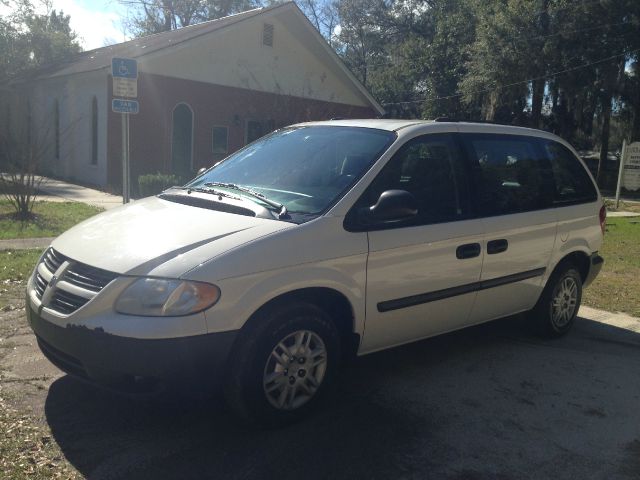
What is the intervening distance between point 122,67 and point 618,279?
7143 mm

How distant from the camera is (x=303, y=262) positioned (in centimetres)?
365

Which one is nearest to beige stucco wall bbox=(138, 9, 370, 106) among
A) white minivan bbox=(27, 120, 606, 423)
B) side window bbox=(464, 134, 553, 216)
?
side window bbox=(464, 134, 553, 216)

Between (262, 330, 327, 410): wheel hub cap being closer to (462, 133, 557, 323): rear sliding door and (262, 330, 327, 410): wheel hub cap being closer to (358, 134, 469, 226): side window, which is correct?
(358, 134, 469, 226): side window

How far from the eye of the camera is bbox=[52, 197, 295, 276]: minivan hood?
336cm

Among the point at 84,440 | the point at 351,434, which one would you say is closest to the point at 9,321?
the point at 84,440

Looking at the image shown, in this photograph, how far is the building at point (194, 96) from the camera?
19078 millimetres

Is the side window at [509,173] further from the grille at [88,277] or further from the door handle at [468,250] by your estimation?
the grille at [88,277]

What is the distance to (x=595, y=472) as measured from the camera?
3.51 m

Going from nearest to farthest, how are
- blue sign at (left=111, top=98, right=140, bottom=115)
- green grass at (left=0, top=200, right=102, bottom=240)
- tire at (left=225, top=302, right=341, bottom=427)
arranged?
tire at (left=225, top=302, right=341, bottom=427)
blue sign at (left=111, top=98, right=140, bottom=115)
green grass at (left=0, top=200, right=102, bottom=240)

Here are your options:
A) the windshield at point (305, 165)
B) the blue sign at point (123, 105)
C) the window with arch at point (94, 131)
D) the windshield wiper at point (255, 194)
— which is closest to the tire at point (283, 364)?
the windshield wiper at point (255, 194)

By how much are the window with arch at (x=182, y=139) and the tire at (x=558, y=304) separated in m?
15.8

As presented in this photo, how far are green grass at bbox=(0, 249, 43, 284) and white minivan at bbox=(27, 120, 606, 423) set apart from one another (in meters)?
3.17

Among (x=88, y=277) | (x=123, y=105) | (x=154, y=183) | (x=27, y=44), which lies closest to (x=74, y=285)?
(x=88, y=277)

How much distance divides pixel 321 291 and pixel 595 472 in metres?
1.85
